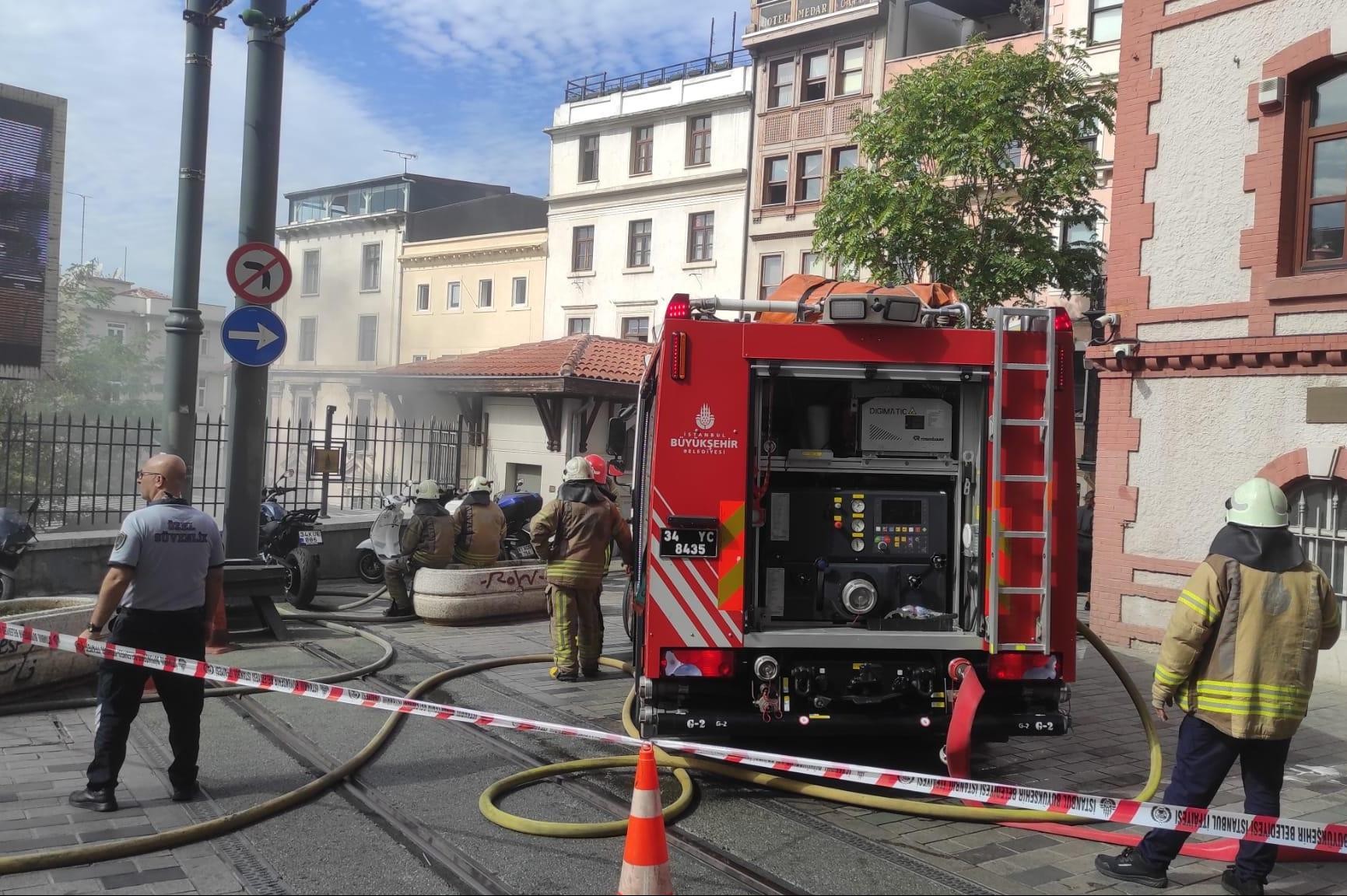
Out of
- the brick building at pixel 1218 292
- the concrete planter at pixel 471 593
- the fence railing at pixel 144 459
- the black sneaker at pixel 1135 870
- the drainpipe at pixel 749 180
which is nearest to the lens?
the black sneaker at pixel 1135 870

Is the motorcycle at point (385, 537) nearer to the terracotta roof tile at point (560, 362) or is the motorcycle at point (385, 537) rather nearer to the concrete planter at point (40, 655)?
the concrete planter at point (40, 655)

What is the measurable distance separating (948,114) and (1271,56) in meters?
8.06

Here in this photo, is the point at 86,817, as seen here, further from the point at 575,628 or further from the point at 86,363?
the point at 86,363

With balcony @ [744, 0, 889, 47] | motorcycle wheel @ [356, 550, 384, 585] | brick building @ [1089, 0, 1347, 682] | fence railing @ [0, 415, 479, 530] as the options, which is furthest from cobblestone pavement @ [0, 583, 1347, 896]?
balcony @ [744, 0, 889, 47]

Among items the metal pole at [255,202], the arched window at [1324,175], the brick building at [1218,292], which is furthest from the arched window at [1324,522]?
the metal pole at [255,202]

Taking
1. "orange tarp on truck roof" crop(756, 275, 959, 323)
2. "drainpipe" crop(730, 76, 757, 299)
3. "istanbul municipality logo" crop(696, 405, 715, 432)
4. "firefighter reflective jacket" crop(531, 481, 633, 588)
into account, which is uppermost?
"drainpipe" crop(730, 76, 757, 299)

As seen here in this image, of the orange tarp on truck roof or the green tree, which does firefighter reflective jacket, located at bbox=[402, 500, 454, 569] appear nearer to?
the orange tarp on truck roof

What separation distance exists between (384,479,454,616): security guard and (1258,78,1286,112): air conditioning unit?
9145 millimetres

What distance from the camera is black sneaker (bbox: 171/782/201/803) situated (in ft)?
18.6

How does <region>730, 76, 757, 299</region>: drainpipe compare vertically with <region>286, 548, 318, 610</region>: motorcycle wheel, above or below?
above

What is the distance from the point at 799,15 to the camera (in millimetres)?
34031

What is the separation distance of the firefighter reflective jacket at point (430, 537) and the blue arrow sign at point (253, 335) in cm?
279

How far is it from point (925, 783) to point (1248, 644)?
1604 mm

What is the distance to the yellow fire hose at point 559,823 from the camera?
474 cm
